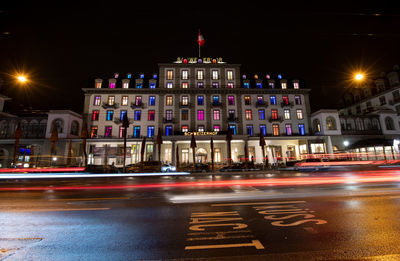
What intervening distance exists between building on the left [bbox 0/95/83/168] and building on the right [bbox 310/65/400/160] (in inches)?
1640

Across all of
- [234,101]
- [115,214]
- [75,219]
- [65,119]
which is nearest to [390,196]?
[115,214]

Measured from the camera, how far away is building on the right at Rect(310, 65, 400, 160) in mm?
31375

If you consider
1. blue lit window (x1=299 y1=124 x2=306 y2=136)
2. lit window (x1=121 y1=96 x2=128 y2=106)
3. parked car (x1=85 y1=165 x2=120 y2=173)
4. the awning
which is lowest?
parked car (x1=85 y1=165 x2=120 y2=173)

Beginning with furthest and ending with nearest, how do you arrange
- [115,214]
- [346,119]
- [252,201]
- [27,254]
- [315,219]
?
[346,119] → [252,201] → [115,214] → [315,219] → [27,254]

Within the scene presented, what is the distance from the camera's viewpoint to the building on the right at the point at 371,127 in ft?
103

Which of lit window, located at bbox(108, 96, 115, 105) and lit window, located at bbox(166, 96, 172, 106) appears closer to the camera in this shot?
lit window, located at bbox(108, 96, 115, 105)

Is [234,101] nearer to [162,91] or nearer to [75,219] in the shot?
[162,91]

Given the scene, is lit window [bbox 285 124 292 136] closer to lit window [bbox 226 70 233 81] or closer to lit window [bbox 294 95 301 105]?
lit window [bbox 294 95 301 105]

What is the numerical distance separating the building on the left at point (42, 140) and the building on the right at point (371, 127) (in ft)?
137

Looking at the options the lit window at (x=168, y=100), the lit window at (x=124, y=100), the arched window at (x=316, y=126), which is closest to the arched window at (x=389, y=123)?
the arched window at (x=316, y=126)

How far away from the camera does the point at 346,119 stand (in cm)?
3488

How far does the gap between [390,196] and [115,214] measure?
31.9 ft

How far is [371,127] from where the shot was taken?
34.7m

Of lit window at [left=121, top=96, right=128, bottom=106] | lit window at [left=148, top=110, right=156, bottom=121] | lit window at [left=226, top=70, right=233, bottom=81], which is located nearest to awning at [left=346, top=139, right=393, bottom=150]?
lit window at [left=226, top=70, right=233, bottom=81]
